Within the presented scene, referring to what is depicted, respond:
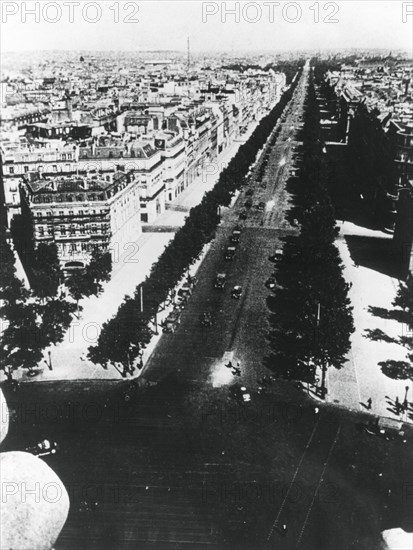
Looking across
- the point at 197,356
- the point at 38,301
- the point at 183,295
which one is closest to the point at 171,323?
the point at 197,356

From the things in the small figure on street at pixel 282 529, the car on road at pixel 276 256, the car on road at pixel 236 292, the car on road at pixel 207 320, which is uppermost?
the car on road at pixel 276 256

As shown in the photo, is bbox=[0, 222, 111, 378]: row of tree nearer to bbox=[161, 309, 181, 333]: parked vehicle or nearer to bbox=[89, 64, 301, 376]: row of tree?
bbox=[89, 64, 301, 376]: row of tree

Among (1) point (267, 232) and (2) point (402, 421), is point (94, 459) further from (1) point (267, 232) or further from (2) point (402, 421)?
(1) point (267, 232)

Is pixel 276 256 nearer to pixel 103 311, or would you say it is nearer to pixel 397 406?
pixel 103 311

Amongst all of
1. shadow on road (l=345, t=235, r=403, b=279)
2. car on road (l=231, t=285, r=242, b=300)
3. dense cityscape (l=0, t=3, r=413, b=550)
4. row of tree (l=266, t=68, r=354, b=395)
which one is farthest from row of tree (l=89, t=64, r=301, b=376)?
shadow on road (l=345, t=235, r=403, b=279)

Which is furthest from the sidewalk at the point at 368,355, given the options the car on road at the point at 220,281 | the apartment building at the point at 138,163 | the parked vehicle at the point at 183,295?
the apartment building at the point at 138,163

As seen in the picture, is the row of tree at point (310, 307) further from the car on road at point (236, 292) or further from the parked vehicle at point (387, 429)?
the parked vehicle at point (387, 429)

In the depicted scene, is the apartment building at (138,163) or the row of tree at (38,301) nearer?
the row of tree at (38,301)
